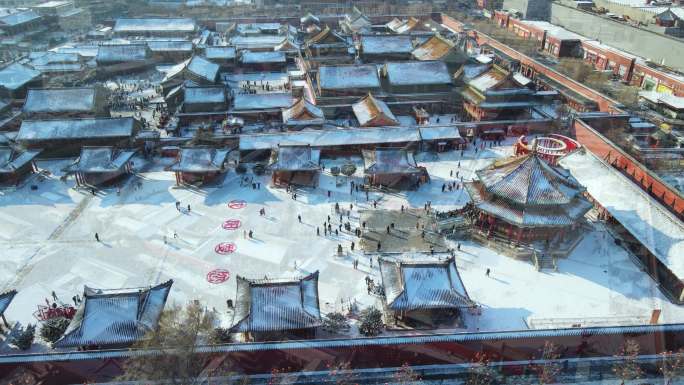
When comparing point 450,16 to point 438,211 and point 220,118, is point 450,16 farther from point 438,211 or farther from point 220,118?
point 438,211

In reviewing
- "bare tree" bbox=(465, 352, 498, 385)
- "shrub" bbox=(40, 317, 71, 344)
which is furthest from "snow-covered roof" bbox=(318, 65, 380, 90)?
"bare tree" bbox=(465, 352, 498, 385)

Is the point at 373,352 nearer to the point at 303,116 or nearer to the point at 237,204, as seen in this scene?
the point at 237,204

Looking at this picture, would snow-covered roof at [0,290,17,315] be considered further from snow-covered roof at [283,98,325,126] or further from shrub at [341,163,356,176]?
snow-covered roof at [283,98,325,126]

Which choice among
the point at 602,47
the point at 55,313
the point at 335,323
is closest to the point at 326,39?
the point at 602,47

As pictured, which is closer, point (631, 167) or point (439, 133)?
point (631, 167)

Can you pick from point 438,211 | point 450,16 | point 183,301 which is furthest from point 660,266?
point 450,16

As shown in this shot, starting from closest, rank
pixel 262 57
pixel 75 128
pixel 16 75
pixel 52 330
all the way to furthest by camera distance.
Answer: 1. pixel 52 330
2. pixel 75 128
3. pixel 16 75
4. pixel 262 57

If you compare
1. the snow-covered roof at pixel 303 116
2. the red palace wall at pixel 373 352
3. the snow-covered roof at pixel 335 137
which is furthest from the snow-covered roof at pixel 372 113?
the red palace wall at pixel 373 352
